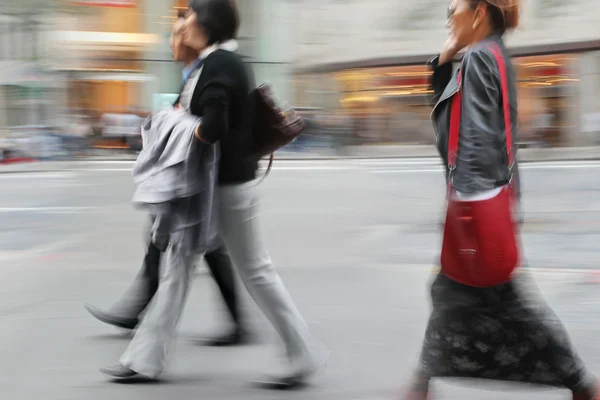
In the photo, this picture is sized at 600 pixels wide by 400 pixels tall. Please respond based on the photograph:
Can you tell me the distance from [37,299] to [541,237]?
4712mm

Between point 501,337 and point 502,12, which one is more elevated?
point 502,12

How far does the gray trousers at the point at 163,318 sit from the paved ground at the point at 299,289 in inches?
5.0

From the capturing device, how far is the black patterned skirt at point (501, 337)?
309 cm

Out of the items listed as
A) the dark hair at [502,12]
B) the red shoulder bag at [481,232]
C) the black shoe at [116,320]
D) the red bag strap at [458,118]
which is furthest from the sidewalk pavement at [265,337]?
the dark hair at [502,12]

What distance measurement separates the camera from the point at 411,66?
3209 cm

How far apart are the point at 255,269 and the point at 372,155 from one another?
25.0m

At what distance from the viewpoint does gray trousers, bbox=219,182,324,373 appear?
13.0 ft

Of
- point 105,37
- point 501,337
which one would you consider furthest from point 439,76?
point 105,37

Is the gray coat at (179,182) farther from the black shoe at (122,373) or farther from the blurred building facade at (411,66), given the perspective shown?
the blurred building facade at (411,66)

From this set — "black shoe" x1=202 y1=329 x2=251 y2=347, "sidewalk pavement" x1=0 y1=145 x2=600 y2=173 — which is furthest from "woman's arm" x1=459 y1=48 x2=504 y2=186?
"sidewalk pavement" x1=0 y1=145 x2=600 y2=173

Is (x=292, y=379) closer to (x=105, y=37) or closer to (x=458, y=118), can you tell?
(x=458, y=118)

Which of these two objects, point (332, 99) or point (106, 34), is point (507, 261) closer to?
point (332, 99)

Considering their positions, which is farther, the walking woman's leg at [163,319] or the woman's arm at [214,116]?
the walking woman's leg at [163,319]

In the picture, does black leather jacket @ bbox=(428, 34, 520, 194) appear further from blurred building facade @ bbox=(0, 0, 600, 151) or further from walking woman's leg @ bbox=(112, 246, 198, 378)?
blurred building facade @ bbox=(0, 0, 600, 151)
